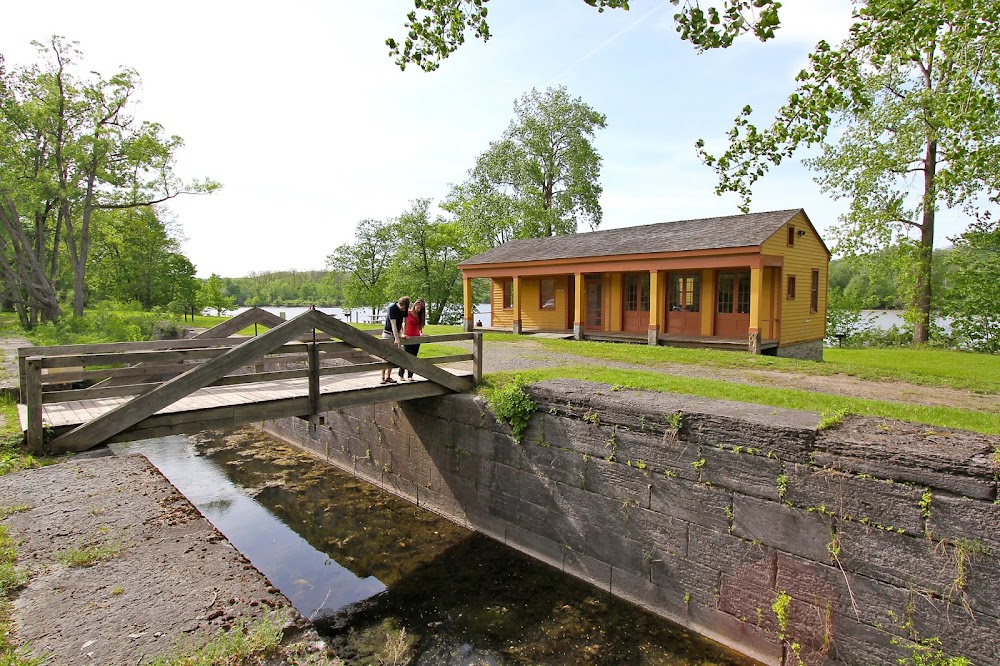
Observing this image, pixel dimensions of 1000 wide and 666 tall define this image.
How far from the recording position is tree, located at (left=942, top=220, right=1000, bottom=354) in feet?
78.5

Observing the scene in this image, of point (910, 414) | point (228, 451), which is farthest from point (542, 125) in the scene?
point (910, 414)

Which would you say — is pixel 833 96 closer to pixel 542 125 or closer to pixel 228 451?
pixel 228 451

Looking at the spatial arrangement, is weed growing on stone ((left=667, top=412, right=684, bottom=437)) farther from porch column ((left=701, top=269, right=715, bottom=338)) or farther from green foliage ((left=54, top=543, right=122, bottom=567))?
porch column ((left=701, top=269, right=715, bottom=338))

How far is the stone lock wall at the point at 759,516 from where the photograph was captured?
4375mm

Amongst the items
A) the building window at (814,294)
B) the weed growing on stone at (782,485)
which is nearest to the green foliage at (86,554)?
the weed growing on stone at (782,485)

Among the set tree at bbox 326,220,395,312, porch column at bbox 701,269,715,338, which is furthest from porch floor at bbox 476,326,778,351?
tree at bbox 326,220,395,312

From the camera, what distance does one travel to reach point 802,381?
1004 cm

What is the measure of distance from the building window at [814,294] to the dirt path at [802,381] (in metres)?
9.69

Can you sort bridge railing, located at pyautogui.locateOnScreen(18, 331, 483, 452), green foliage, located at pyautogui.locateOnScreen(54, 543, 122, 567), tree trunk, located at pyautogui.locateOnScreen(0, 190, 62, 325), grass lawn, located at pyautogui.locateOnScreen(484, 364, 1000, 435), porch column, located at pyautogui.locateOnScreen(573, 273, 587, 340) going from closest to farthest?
1. green foliage, located at pyautogui.locateOnScreen(54, 543, 122, 567)
2. bridge railing, located at pyautogui.locateOnScreen(18, 331, 483, 452)
3. grass lawn, located at pyautogui.locateOnScreen(484, 364, 1000, 435)
4. porch column, located at pyautogui.locateOnScreen(573, 273, 587, 340)
5. tree trunk, located at pyautogui.locateOnScreen(0, 190, 62, 325)

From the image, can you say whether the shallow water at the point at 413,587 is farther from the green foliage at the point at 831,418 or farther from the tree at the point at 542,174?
the tree at the point at 542,174

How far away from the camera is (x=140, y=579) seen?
3.32 m

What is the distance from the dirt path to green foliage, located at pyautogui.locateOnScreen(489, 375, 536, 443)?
2811 millimetres

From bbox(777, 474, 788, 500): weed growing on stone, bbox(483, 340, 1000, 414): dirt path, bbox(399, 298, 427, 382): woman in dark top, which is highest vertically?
bbox(399, 298, 427, 382): woman in dark top

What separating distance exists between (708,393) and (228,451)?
11107mm
